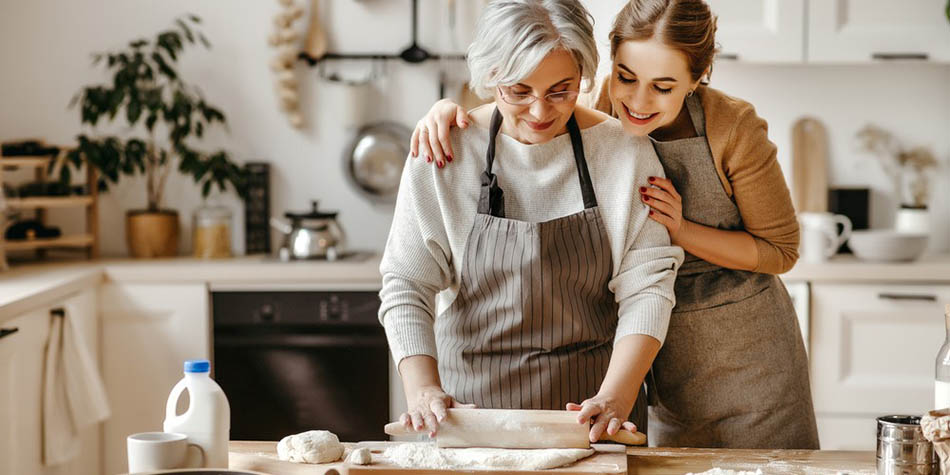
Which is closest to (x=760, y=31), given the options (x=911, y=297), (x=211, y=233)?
(x=911, y=297)

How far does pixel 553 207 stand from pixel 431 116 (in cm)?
25

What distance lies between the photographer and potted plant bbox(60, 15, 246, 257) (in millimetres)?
3014

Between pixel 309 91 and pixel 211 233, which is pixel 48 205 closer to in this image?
pixel 211 233

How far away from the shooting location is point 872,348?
296cm

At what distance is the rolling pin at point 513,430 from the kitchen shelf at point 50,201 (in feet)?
6.78

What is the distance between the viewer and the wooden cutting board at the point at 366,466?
1.22 m

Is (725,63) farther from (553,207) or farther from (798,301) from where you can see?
(553,207)

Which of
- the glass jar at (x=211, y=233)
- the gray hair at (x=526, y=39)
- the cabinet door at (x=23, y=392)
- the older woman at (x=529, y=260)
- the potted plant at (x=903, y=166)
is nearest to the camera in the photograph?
the gray hair at (x=526, y=39)

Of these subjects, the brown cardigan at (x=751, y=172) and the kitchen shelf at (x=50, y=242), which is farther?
the kitchen shelf at (x=50, y=242)

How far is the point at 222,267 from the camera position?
2.94 metres

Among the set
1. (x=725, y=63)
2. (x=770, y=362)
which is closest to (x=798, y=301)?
(x=725, y=63)

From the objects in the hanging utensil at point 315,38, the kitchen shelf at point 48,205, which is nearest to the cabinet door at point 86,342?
the kitchen shelf at point 48,205

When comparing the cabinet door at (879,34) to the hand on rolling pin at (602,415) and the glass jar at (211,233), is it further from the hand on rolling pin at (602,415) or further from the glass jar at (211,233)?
the hand on rolling pin at (602,415)

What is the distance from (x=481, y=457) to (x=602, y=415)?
7.6 inches
